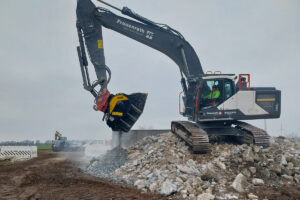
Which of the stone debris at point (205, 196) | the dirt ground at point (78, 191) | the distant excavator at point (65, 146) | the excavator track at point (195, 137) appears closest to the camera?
the stone debris at point (205, 196)

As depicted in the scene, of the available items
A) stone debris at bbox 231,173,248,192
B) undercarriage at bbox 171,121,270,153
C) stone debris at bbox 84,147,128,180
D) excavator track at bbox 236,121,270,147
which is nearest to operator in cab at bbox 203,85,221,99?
undercarriage at bbox 171,121,270,153

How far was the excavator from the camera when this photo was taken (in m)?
8.97

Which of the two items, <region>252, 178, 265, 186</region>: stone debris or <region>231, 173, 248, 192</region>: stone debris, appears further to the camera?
<region>252, 178, 265, 186</region>: stone debris

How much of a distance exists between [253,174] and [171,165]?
2.31m

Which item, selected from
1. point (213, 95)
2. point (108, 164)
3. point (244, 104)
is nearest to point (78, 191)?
point (108, 164)

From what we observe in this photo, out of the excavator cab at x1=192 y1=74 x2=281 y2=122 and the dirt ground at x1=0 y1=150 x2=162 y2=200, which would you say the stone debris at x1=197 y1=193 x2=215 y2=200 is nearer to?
the dirt ground at x1=0 y1=150 x2=162 y2=200

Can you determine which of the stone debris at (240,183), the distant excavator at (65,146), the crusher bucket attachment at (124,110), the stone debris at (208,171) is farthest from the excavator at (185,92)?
the distant excavator at (65,146)

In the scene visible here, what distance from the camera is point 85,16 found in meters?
9.62

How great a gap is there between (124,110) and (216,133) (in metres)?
3.56

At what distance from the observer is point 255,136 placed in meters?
8.69

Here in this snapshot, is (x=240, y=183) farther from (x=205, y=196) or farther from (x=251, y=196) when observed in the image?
(x=205, y=196)

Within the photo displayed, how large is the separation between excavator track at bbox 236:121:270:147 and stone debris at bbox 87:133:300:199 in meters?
0.42

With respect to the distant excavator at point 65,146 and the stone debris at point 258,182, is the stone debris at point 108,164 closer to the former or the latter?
the stone debris at point 258,182

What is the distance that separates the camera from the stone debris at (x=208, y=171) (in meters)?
6.02
